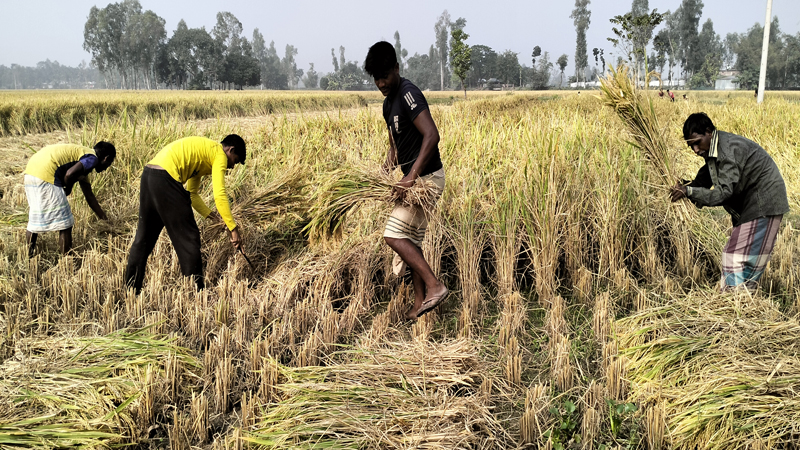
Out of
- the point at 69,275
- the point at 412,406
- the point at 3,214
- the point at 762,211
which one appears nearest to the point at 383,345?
the point at 412,406

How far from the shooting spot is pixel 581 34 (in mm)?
72625

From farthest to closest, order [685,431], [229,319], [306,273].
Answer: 1. [306,273]
2. [229,319]
3. [685,431]

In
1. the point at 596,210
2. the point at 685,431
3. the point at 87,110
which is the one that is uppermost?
the point at 87,110

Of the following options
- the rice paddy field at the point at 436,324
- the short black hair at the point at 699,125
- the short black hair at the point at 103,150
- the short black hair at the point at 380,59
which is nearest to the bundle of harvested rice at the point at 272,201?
the rice paddy field at the point at 436,324

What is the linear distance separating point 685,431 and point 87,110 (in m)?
15.8

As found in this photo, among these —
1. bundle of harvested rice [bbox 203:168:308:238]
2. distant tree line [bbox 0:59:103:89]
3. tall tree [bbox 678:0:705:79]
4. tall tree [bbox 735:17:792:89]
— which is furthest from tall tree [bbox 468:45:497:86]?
distant tree line [bbox 0:59:103:89]

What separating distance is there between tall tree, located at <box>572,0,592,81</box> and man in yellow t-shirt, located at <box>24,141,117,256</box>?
7477 centimetres

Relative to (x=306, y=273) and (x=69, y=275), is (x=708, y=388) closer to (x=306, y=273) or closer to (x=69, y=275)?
(x=306, y=273)

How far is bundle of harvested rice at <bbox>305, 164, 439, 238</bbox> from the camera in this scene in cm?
285

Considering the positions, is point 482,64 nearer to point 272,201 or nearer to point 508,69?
point 508,69

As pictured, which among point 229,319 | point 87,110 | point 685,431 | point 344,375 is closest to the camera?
point 685,431

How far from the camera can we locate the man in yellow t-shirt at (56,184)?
399 cm

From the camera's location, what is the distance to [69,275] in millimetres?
3639

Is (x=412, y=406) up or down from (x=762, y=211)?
down
